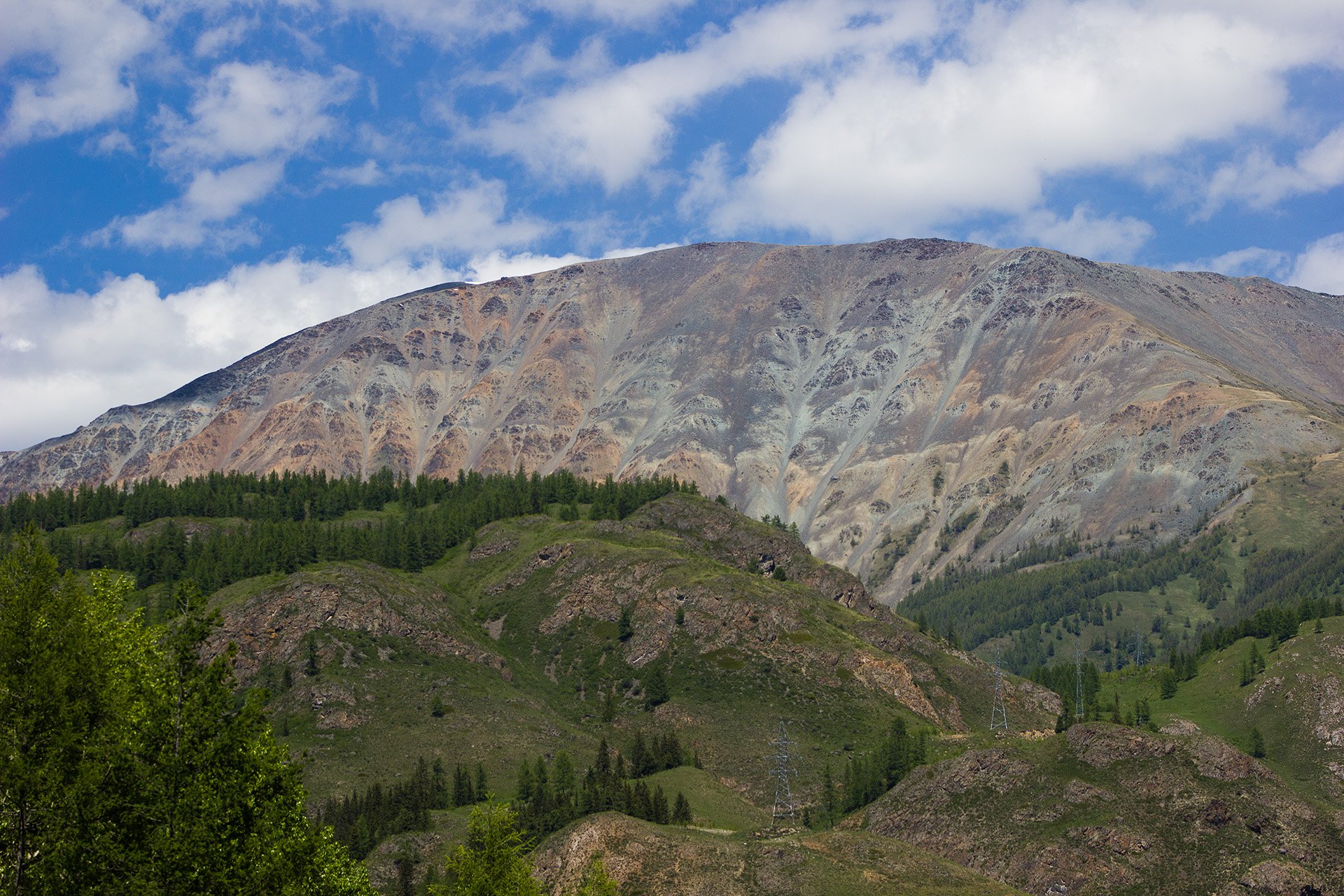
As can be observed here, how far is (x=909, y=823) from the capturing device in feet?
462

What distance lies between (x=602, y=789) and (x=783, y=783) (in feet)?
104

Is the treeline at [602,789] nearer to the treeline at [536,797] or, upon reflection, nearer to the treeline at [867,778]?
the treeline at [536,797]

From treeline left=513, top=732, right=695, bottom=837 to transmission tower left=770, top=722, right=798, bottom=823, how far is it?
1307 centimetres

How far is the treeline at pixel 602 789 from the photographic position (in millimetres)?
140500

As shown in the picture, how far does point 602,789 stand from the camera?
147500mm

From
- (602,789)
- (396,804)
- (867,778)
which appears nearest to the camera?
(602,789)

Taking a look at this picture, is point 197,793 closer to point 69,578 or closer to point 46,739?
point 46,739

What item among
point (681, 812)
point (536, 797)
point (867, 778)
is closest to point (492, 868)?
point (681, 812)

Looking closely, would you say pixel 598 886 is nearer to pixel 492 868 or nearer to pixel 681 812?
pixel 492 868

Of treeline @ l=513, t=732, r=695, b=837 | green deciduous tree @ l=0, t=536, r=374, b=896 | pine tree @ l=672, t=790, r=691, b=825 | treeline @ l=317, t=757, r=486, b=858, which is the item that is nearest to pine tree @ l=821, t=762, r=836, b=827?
treeline @ l=513, t=732, r=695, b=837

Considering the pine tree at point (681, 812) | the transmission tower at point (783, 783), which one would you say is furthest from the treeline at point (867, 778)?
the pine tree at point (681, 812)

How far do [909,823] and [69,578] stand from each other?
383 feet

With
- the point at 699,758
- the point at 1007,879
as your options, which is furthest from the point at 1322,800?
the point at 699,758

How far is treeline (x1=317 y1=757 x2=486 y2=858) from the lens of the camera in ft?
477
